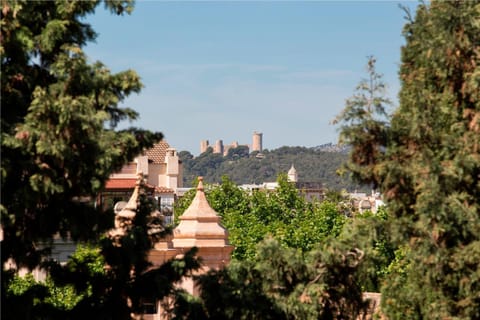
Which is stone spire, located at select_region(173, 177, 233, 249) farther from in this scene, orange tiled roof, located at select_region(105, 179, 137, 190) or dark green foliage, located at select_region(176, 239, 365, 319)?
orange tiled roof, located at select_region(105, 179, 137, 190)

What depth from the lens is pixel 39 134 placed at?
14.0 meters

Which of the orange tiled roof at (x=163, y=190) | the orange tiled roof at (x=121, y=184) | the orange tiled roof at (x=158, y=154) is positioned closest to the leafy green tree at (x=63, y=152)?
the orange tiled roof at (x=121, y=184)

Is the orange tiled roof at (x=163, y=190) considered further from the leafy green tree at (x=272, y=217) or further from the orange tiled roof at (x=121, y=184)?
the orange tiled roof at (x=121, y=184)

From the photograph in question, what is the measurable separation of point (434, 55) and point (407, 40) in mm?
1123

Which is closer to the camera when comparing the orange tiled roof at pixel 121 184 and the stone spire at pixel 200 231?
the stone spire at pixel 200 231

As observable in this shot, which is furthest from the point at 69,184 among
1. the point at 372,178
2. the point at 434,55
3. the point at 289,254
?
the point at 434,55

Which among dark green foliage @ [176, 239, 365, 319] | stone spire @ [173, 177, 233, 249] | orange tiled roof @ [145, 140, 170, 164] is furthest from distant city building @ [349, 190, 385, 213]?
orange tiled roof @ [145, 140, 170, 164]

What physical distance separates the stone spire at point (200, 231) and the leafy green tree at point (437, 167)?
5.60 m

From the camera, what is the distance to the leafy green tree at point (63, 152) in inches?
555

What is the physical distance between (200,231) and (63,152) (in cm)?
790

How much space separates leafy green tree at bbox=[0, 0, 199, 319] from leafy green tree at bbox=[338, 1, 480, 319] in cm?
307

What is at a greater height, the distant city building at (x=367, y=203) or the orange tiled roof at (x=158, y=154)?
the orange tiled roof at (x=158, y=154)

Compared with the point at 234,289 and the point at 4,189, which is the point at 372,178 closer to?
the point at 234,289

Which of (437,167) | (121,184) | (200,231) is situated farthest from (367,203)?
(437,167)
